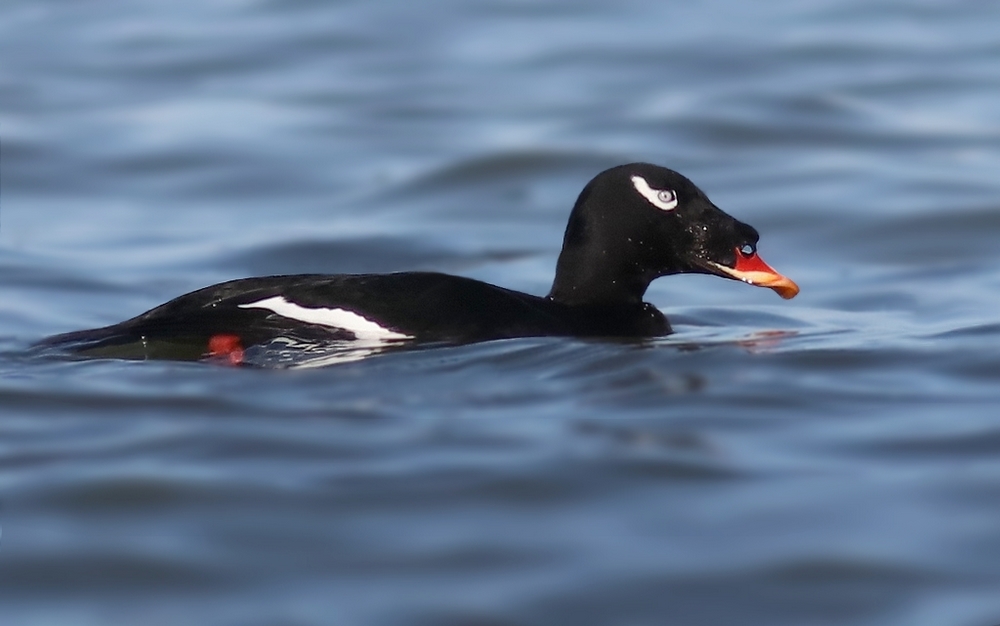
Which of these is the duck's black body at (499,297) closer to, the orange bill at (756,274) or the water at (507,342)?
the orange bill at (756,274)

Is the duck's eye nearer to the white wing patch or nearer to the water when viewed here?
the water

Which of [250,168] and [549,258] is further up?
[250,168]

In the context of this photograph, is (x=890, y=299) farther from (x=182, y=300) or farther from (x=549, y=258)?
(x=182, y=300)

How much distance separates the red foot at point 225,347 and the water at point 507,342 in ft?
0.50

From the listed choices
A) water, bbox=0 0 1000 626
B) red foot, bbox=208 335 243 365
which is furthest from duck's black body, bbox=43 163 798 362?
water, bbox=0 0 1000 626

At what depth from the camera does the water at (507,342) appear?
4270mm

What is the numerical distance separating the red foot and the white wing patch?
0.58ft

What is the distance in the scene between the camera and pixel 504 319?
6.50 metres

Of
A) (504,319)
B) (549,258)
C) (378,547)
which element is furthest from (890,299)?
(378,547)

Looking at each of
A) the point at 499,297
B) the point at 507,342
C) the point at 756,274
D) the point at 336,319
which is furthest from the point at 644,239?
the point at 336,319

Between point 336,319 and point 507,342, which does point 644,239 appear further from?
point 336,319

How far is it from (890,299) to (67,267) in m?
4.32

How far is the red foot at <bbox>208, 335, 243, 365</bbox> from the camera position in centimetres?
630

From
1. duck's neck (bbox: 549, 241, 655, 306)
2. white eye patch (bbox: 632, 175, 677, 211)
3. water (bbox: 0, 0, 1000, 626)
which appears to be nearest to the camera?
water (bbox: 0, 0, 1000, 626)
